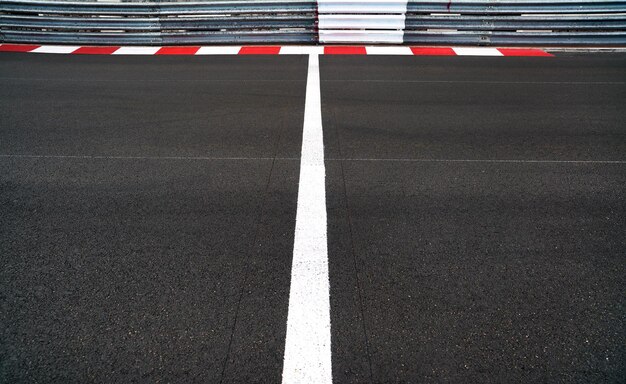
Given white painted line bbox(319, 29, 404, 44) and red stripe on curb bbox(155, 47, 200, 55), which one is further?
white painted line bbox(319, 29, 404, 44)

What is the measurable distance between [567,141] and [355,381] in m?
4.46

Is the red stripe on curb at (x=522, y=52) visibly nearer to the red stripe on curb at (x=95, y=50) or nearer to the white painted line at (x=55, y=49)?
the red stripe on curb at (x=95, y=50)

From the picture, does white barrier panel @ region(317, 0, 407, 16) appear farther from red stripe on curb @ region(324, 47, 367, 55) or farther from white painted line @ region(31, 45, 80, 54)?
white painted line @ region(31, 45, 80, 54)

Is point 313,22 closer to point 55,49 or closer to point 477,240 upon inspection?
point 55,49

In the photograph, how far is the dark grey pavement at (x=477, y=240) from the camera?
2.11 m

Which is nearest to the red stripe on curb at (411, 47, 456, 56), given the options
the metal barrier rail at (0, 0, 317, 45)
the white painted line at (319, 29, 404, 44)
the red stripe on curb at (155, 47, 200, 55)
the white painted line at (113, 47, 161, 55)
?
the white painted line at (319, 29, 404, 44)

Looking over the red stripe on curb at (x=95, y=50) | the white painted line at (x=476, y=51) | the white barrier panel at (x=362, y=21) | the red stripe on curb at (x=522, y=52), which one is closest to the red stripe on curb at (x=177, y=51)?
the red stripe on curb at (x=95, y=50)

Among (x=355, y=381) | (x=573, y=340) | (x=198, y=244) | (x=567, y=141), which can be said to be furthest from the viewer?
(x=567, y=141)

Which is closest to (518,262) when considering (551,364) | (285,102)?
(551,364)

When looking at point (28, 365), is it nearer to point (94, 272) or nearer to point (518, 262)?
point (94, 272)

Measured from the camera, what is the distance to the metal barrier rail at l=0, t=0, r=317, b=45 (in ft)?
35.2

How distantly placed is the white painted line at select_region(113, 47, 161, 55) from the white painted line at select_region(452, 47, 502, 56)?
8.17 m

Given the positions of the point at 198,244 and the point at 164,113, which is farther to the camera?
the point at 164,113

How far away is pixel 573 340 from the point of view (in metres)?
2.18
